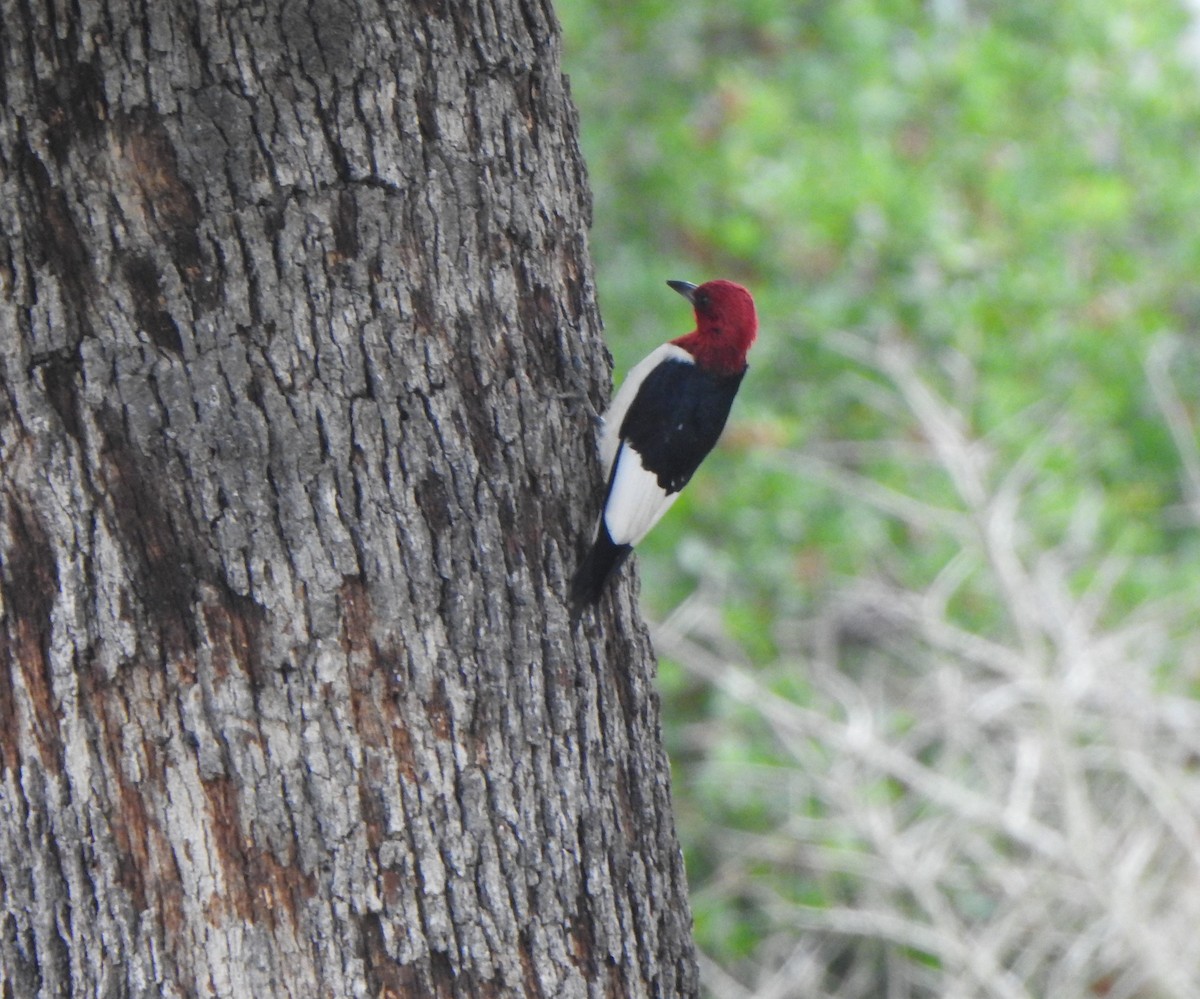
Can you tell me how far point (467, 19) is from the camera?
202 centimetres

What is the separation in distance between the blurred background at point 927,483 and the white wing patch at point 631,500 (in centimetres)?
169

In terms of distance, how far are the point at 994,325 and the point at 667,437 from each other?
3947 mm

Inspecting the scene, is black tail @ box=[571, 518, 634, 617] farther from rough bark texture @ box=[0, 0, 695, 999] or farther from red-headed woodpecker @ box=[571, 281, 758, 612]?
rough bark texture @ box=[0, 0, 695, 999]

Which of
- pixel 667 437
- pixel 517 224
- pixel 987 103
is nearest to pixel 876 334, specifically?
pixel 987 103

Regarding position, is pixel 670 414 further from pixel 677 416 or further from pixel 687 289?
pixel 687 289

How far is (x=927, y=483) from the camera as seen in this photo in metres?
6.25

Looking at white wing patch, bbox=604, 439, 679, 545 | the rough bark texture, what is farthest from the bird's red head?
the rough bark texture

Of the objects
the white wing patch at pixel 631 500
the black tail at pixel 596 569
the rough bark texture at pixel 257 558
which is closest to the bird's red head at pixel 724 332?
the white wing patch at pixel 631 500

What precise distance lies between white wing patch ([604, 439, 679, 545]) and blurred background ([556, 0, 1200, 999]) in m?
1.69

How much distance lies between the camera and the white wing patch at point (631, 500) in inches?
88.2

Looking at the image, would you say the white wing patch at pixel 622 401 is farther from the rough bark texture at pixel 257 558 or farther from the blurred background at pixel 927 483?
the blurred background at pixel 927 483

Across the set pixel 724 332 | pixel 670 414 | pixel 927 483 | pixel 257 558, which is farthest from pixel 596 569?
pixel 927 483

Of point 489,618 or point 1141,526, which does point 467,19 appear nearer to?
point 489,618

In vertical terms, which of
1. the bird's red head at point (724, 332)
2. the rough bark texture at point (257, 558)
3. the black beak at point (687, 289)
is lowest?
the rough bark texture at point (257, 558)
